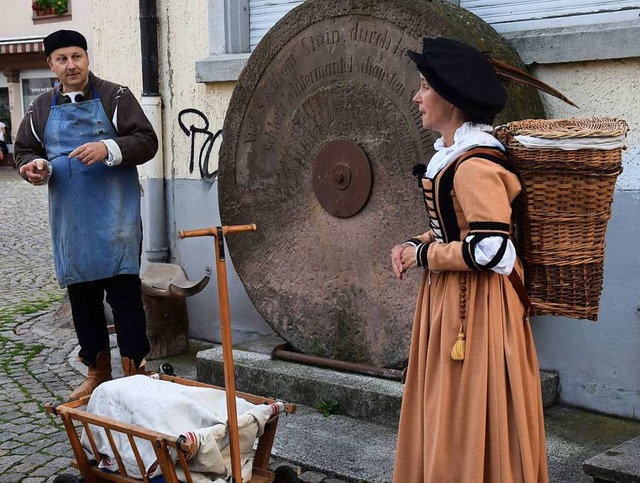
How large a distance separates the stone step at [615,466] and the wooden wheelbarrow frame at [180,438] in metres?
1.05

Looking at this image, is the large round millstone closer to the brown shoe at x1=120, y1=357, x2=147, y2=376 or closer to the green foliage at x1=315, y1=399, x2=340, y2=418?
the green foliage at x1=315, y1=399, x2=340, y2=418

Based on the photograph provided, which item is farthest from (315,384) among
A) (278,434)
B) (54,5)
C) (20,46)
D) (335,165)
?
(54,5)

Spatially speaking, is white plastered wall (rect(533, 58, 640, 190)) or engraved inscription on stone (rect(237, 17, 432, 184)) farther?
engraved inscription on stone (rect(237, 17, 432, 184))

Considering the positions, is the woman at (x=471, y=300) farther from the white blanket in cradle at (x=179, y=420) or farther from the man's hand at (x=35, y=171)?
the man's hand at (x=35, y=171)

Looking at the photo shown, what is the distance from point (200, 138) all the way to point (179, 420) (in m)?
2.90

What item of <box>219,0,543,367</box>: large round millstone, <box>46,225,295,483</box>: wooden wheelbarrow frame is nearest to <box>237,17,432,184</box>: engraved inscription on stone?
<box>219,0,543,367</box>: large round millstone

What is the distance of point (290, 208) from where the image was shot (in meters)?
4.86

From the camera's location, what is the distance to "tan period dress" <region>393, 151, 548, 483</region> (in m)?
2.74

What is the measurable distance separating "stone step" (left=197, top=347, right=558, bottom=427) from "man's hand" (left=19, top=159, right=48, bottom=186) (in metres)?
1.24

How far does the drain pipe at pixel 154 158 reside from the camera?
19.3 ft

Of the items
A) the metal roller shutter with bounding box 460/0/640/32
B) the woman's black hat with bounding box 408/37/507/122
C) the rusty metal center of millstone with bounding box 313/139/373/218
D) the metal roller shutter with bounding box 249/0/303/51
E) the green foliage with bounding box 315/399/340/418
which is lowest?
the green foliage with bounding box 315/399/340/418

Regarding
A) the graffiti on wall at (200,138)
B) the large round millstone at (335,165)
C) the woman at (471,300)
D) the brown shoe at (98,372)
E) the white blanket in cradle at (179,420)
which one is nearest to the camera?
the woman at (471,300)

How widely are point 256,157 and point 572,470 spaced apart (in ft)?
7.54

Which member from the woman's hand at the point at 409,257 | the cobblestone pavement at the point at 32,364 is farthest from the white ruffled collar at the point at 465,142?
the cobblestone pavement at the point at 32,364
